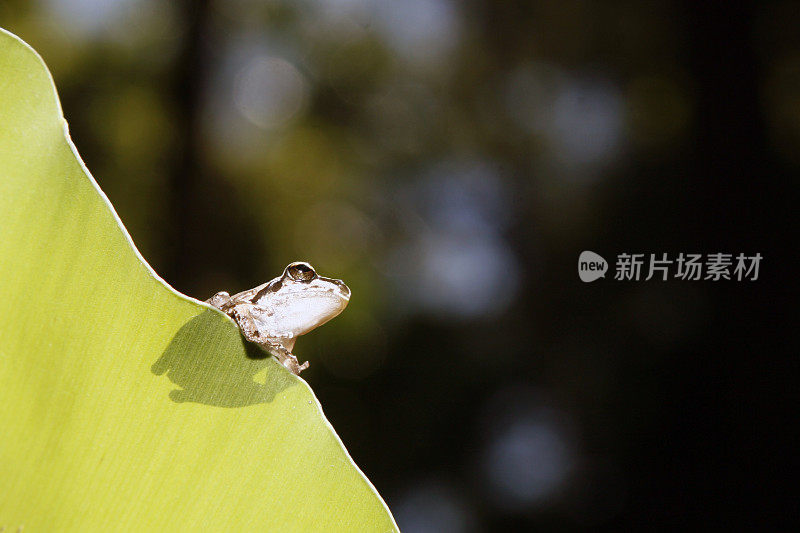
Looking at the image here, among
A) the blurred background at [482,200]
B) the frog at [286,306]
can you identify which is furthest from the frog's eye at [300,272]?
the blurred background at [482,200]

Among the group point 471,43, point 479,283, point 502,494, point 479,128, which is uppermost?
point 471,43

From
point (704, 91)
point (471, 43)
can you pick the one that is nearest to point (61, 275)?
point (471, 43)

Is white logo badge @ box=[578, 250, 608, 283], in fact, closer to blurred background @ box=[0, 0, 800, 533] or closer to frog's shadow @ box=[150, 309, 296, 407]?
blurred background @ box=[0, 0, 800, 533]

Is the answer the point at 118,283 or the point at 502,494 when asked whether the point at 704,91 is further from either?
the point at 118,283

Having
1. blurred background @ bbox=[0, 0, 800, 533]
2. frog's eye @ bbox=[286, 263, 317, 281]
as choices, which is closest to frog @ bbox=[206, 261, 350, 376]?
frog's eye @ bbox=[286, 263, 317, 281]

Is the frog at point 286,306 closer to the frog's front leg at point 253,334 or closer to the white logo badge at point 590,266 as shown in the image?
the frog's front leg at point 253,334

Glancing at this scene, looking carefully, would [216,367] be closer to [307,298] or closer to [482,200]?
[307,298]

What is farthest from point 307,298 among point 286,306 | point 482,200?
point 482,200
